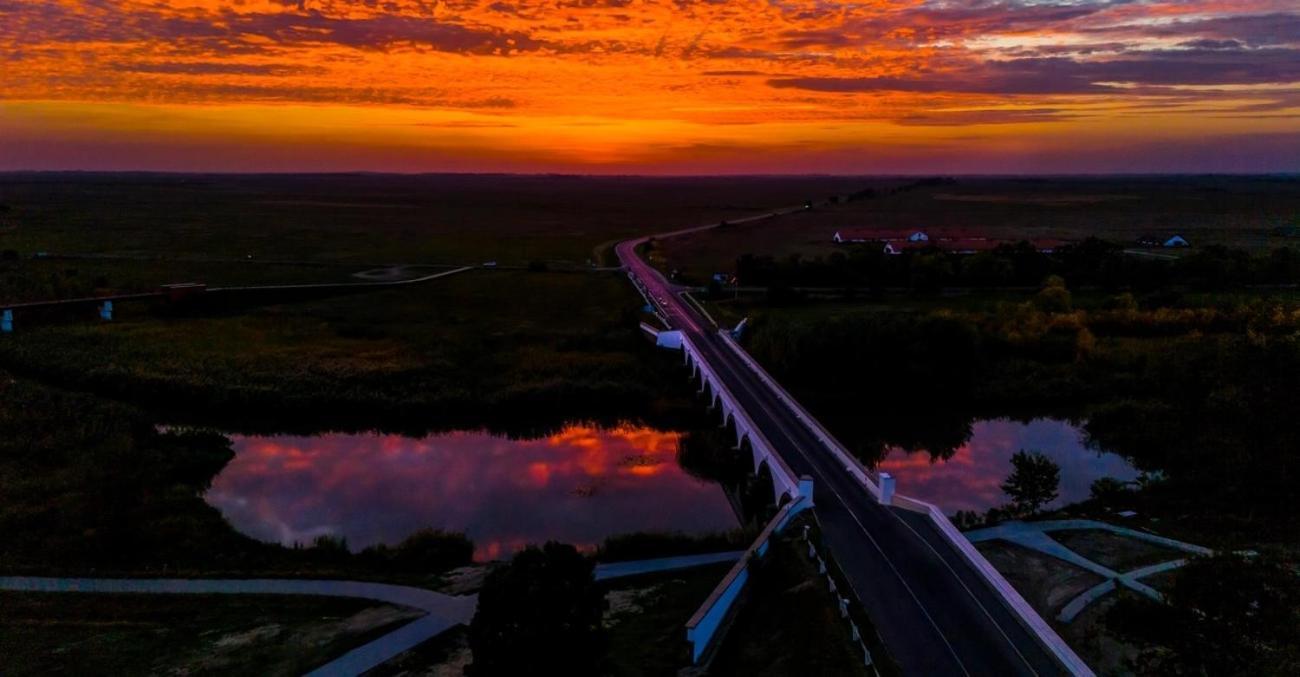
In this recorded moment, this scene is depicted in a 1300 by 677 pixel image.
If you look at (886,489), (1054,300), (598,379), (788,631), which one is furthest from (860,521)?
(1054,300)

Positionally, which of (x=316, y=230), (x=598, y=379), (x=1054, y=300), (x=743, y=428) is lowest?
(x=598, y=379)

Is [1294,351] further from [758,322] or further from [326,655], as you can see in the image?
[326,655]

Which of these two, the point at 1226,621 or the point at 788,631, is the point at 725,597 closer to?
the point at 788,631

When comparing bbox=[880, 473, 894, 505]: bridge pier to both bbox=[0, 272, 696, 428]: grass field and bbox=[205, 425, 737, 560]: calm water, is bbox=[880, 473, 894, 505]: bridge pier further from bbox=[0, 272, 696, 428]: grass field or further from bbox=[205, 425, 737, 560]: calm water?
bbox=[0, 272, 696, 428]: grass field

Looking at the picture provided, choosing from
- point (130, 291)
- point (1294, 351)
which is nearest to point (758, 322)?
point (1294, 351)

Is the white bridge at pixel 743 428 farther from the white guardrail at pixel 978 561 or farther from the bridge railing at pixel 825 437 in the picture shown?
the white guardrail at pixel 978 561

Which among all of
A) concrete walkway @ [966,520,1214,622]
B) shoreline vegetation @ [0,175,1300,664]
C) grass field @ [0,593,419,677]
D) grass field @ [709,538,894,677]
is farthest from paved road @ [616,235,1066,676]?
grass field @ [0,593,419,677]
